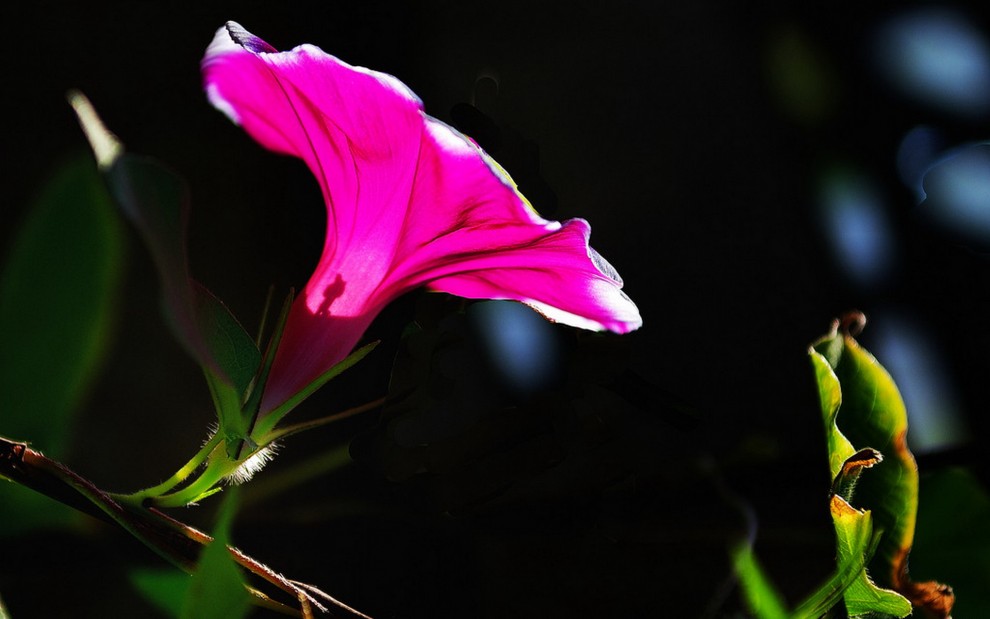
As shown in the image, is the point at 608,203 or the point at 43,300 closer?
the point at 43,300

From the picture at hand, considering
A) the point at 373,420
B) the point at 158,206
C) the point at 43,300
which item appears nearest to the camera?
the point at 158,206

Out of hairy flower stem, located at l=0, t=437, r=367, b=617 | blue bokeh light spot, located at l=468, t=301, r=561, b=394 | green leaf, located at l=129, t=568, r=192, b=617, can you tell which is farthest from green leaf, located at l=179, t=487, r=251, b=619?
blue bokeh light spot, located at l=468, t=301, r=561, b=394

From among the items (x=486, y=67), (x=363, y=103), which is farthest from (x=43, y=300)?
(x=486, y=67)

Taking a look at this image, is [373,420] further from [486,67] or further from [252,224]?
[486,67]

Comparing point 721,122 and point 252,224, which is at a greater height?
point 721,122

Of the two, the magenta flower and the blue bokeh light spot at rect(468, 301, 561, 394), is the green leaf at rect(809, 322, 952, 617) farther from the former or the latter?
the blue bokeh light spot at rect(468, 301, 561, 394)

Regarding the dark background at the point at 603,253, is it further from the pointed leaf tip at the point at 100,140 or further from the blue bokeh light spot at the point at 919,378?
the pointed leaf tip at the point at 100,140
